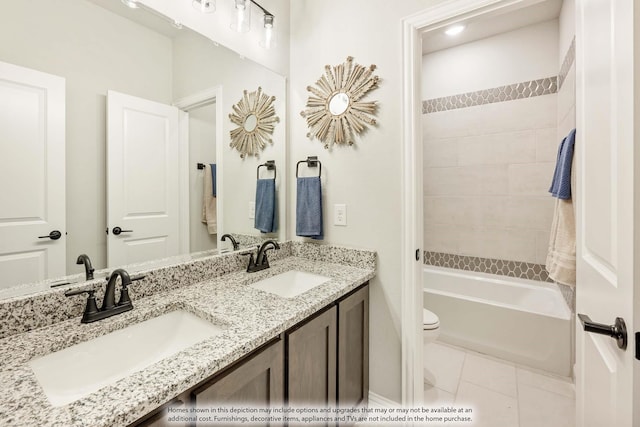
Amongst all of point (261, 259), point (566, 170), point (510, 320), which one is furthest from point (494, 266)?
point (261, 259)

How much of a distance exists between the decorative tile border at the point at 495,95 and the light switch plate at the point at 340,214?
1871mm

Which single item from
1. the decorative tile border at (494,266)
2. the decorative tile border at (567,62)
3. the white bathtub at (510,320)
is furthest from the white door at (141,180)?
the decorative tile border at (494,266)

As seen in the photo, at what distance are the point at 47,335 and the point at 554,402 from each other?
2.45 m

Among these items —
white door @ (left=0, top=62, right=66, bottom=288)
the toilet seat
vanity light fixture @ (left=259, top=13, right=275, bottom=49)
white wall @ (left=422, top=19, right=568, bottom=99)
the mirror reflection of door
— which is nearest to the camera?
white door @ (left=0, top=62, right=66, bottom=288)

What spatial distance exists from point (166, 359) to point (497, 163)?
2.84 m

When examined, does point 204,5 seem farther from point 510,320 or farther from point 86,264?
point 510,320

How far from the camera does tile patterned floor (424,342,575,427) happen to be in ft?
5.14

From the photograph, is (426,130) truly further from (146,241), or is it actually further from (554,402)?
(146,241)

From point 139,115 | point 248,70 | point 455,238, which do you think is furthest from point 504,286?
point 139,115

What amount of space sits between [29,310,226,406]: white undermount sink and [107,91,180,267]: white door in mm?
320

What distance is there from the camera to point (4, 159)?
844 mm

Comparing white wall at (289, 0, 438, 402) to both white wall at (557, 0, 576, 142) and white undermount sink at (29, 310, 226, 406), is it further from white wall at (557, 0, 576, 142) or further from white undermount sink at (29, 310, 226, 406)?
white wall at (557, 0, 576, 142)

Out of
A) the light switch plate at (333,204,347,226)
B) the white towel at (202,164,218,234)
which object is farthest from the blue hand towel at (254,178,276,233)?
the light switch plate at (333,204,347,226)

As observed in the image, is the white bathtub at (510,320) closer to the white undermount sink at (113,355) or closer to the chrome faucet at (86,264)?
the white undermount sink at (113,355)
